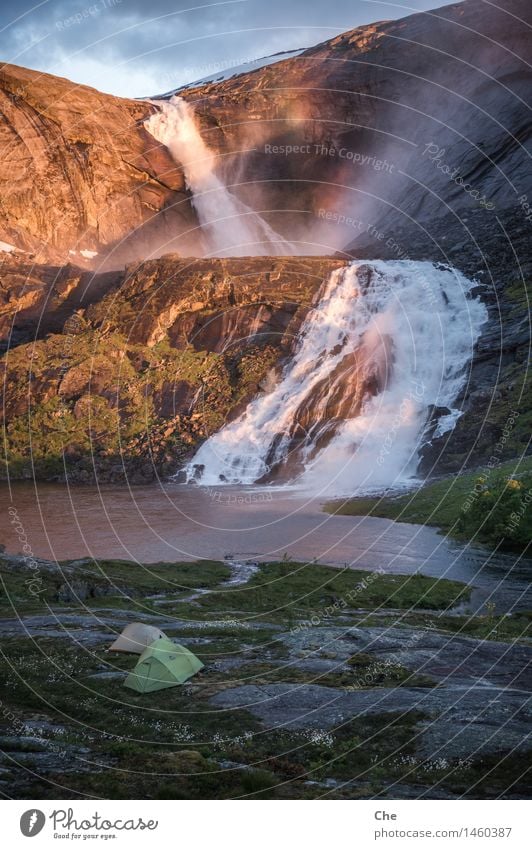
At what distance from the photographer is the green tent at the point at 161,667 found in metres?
15.7

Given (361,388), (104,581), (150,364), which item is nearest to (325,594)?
(104,581)

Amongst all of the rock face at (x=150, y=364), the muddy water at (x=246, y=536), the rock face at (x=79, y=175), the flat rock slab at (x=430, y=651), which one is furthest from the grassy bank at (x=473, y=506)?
the rock face at (x=79, y=175)

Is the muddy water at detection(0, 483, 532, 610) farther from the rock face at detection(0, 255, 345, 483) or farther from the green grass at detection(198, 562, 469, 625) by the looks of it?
the rock face at detection(0, 255, 345, 483)

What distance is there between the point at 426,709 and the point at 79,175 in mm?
107820

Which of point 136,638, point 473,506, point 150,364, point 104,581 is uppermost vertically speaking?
point 150,364

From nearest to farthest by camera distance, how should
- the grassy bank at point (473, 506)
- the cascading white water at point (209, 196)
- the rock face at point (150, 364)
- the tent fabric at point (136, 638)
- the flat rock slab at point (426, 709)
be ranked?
the flat rock slab at point (426, 709) < the tent fabric at point (136, 638) < the grassy bank at point (473, 506) < the rock face at point (150, 364) < the cascading white water at point (209, 196)

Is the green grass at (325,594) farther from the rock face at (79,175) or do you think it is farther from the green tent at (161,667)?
the rock face at (79,175)

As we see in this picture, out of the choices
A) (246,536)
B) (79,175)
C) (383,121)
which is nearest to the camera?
(246,536)

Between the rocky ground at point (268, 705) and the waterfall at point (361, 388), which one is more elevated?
the waterfall at point (361, 388)

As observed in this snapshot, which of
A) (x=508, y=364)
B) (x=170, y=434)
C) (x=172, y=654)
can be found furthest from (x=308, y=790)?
(x=170, y=434)

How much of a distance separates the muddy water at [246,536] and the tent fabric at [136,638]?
14620 mm

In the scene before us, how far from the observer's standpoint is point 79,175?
10719cm

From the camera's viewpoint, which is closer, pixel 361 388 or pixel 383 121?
pixel 361 388

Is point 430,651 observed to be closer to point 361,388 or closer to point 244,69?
point 361,388
